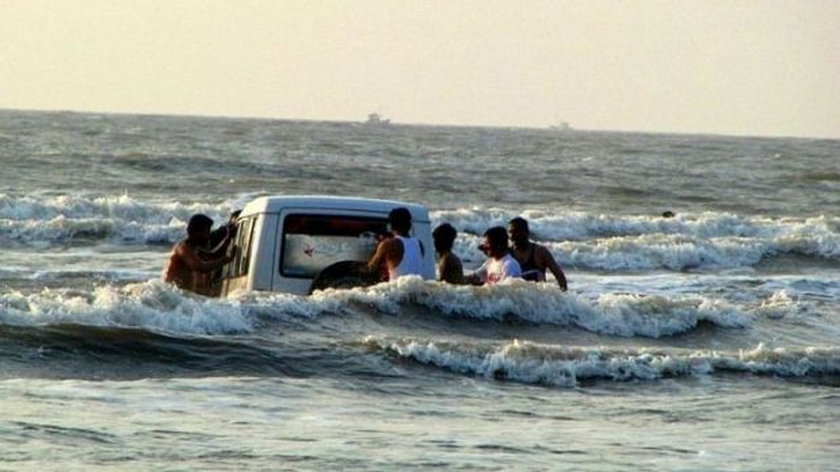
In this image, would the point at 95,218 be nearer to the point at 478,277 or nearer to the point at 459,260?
the point at 478,277

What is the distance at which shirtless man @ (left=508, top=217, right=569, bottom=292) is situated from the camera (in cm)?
1667

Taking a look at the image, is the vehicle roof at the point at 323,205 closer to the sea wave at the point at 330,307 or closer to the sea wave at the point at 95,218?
the sea wave at the point at 330,307

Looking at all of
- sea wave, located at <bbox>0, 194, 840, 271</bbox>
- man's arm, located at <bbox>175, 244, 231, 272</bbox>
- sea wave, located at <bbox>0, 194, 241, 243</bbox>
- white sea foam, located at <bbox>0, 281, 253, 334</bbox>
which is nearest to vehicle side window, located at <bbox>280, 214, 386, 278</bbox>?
white sea foam, located at <bbox>0, 281, 253, 334</bbox>

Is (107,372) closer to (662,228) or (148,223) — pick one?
(148,223)

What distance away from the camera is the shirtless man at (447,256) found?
15.7 meters

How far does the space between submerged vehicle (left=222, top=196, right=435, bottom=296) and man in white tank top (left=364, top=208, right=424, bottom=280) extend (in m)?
0.09

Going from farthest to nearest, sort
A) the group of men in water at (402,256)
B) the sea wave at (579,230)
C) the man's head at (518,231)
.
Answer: the sea wave at (579,230) → the man's head at (518,231) → the group of men in water at (402,256)

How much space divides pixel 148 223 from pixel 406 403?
999 inches

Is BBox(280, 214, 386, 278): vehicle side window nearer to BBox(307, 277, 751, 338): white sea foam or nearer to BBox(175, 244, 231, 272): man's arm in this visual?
BBox(307, 277, 751, 338): white sea foam

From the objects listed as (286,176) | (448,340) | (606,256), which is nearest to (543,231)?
(606,256)

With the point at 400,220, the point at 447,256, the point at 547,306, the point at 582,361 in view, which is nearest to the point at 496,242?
the point at 447,256

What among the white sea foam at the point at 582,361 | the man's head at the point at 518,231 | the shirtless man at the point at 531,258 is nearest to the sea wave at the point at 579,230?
the shirtless man at the point at 531,258

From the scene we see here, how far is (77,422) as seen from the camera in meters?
10.7

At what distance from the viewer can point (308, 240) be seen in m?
14.5
